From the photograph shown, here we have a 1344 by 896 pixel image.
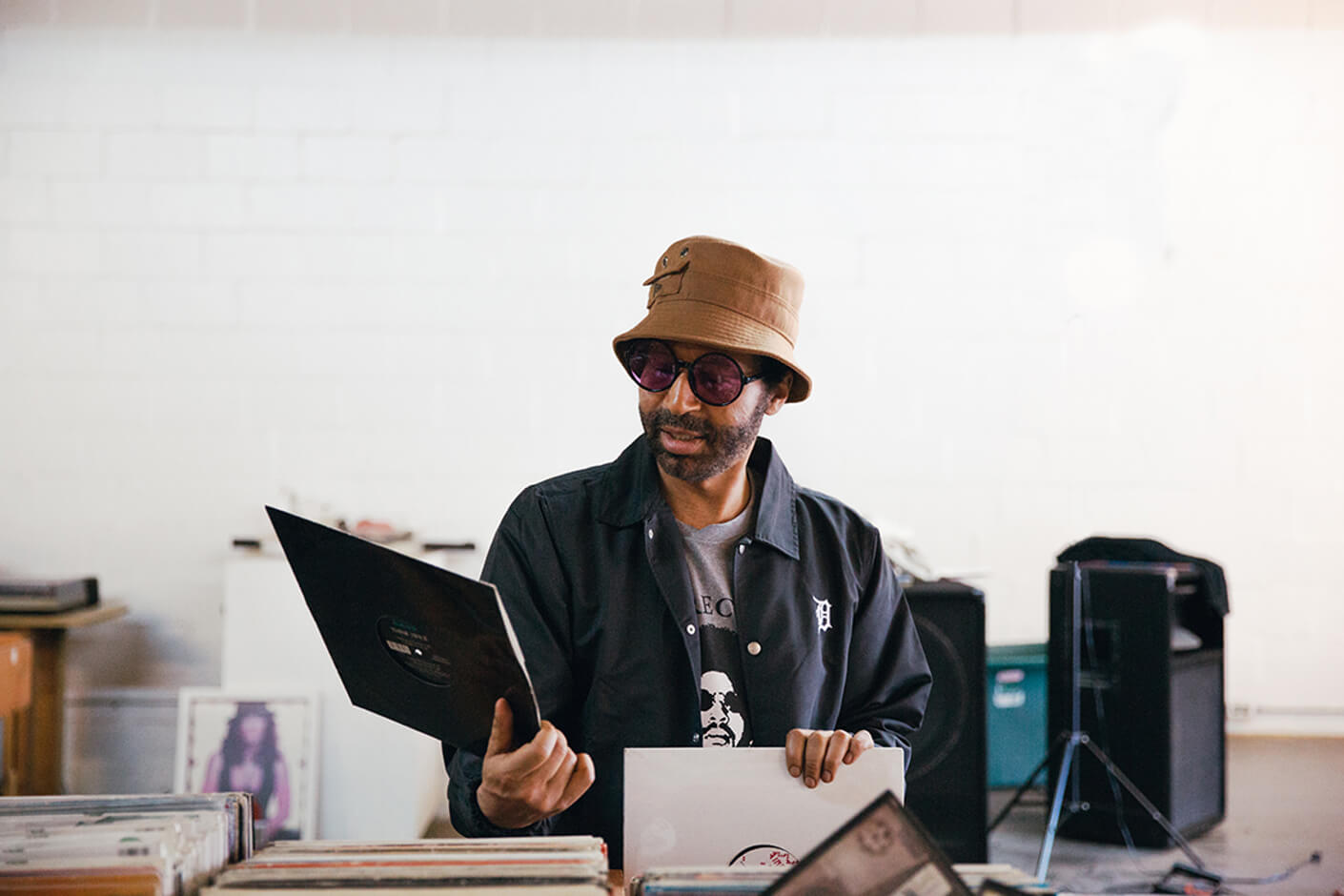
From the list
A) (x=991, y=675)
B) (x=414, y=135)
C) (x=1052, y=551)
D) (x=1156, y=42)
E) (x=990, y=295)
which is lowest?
(x=991, y=675)

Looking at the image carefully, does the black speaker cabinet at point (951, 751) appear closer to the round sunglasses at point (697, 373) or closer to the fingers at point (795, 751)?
the round sunglasses at point (697, 373)

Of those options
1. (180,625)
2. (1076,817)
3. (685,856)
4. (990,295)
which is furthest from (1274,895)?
(180,625)

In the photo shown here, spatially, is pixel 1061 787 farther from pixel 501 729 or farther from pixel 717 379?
pixel 501 729

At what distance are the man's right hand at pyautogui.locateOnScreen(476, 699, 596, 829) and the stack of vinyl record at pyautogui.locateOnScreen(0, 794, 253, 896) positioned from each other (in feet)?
0.83

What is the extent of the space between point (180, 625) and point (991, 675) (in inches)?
111

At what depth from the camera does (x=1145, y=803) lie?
3.41 meters

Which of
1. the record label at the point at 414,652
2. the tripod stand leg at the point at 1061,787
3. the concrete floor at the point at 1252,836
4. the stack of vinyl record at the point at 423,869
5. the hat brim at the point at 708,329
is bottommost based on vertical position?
the concrete floor at the point at 1252,836

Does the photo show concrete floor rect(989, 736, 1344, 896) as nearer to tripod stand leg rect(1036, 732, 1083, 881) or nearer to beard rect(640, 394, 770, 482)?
tripod stand leg rect(1036, 732, 1083, 881)

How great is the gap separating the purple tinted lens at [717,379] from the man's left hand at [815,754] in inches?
23.1

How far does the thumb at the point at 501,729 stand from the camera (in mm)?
1178

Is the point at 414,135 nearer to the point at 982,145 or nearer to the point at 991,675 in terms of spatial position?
the point at 982,145

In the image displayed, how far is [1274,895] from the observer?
3.10 m

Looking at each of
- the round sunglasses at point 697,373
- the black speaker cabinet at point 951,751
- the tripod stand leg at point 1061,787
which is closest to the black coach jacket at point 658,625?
the round sunglasses at point 697,373

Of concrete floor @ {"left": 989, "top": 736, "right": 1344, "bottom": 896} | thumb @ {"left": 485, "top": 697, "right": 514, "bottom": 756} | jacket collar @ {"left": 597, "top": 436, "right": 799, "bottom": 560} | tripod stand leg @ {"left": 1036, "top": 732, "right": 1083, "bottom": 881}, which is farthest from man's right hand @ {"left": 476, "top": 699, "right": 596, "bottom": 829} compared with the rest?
tripod stand leg @ {"left": 1036, "top": 732, "right": 1083, "bottom": 881}
